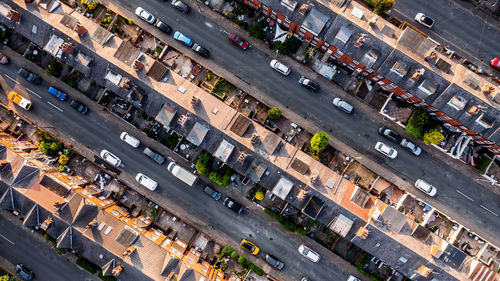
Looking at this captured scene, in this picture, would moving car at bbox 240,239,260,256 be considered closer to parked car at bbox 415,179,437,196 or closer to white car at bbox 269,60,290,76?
parked car at bbox 415,179,437,196

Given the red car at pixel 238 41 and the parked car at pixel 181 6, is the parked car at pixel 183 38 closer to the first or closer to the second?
the parked car at pixel 181 6

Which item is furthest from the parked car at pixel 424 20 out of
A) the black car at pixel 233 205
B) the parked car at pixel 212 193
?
the parked car at pixel 212 193

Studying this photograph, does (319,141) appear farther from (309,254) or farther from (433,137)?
(309,254)

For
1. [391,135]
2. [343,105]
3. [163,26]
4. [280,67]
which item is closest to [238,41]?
[280,67]

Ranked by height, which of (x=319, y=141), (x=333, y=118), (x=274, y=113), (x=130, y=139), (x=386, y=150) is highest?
(x=333, y=118)

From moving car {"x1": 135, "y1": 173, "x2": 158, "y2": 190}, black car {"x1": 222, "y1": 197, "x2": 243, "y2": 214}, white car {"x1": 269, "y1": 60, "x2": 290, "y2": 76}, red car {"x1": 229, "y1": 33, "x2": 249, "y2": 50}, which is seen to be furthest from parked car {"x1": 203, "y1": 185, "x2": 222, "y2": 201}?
red car {"x1": 229, "y1": 33, "x2": 249, "y2": 50}
